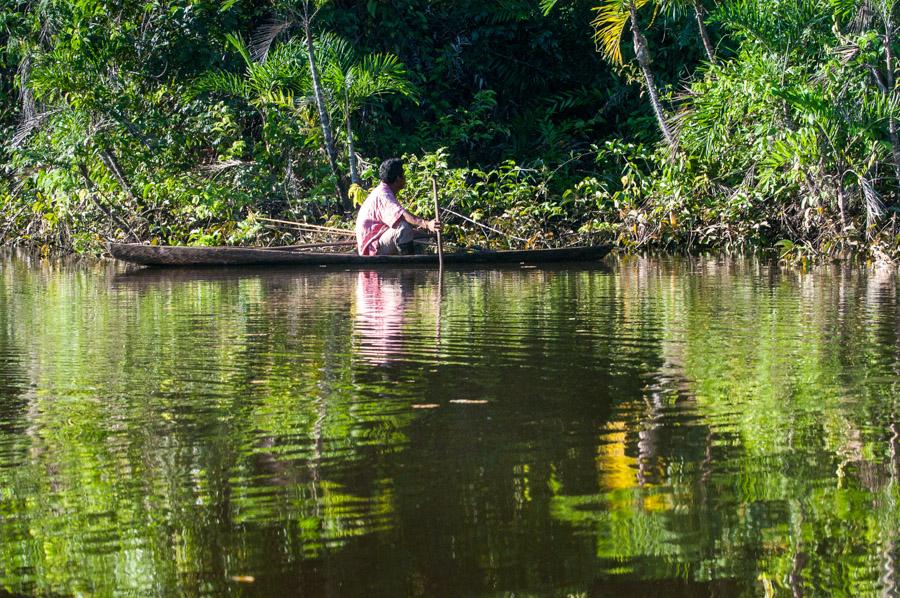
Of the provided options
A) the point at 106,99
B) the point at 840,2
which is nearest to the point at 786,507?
the point at 840,2

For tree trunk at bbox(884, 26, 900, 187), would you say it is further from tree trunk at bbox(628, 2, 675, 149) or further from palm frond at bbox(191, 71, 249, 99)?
palm frond at bbox(191, 71, 249, 99)

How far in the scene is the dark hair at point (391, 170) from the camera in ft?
43.0

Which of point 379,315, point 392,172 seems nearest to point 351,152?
point 392,172

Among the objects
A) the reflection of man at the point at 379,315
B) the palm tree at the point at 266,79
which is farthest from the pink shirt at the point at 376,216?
the palm tree at the point at 266,79

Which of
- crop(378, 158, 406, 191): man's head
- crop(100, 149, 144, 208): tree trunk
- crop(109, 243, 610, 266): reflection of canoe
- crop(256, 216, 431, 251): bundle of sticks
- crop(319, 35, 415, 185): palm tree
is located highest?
crop(319, 35, 415, 185): palm tree

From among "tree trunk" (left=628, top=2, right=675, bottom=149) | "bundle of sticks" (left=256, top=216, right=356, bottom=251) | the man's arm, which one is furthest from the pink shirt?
"tree trunk" (left=628, top=2, right=675, bottom=149)

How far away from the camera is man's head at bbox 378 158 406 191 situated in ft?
43.0

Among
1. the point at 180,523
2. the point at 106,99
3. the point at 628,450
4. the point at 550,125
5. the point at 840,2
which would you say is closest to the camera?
the point at 180,523

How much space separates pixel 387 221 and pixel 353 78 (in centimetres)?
311

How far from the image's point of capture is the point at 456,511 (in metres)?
3.52

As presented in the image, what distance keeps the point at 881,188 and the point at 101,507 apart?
1211 cm

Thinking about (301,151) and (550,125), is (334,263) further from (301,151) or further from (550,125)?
(550,125)

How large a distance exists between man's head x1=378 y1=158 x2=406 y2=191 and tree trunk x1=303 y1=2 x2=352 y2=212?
2.76m

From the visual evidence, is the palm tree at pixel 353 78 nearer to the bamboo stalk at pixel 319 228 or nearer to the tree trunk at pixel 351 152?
the tree trunk at pixel 351 152
